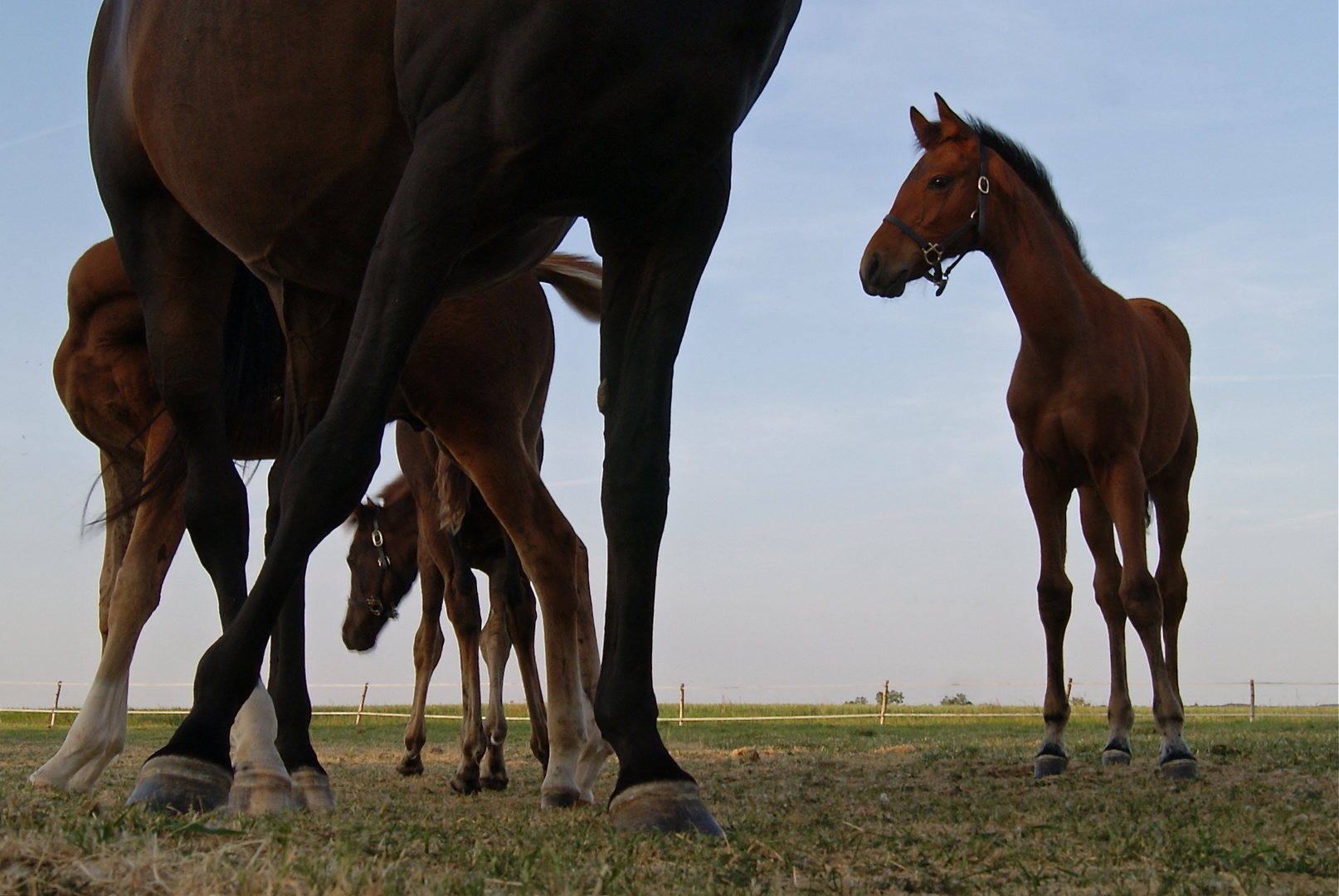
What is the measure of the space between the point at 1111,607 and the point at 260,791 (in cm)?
500

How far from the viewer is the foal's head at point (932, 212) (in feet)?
22.0

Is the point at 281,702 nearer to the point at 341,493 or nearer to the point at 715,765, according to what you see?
the point at 341,493

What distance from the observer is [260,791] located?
132 inches

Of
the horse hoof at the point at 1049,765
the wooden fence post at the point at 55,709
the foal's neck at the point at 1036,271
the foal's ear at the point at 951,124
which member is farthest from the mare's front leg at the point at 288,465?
the wooden fence post at the point at 55,709

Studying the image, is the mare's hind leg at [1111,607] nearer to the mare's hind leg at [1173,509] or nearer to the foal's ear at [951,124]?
the mare's hind leg at [1173,509]

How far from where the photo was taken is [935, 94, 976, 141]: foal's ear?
6.82 metres

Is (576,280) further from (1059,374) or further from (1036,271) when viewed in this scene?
(1059,374)

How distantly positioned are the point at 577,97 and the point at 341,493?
3.36 feet

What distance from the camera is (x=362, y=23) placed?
3.16 m

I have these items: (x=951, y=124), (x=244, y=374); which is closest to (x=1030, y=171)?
(x=951, y=124)

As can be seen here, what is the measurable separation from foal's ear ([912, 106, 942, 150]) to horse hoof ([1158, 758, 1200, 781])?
3483 millimetres

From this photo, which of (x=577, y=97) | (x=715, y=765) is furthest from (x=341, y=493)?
(x=715, y=765)

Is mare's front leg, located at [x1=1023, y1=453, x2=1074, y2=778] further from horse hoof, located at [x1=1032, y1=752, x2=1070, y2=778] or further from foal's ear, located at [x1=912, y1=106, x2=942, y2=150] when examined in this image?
foal's ear, located at [x1=912, y1=106, x2=942, y2=150]

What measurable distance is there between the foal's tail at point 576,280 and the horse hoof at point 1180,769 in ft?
11.6
